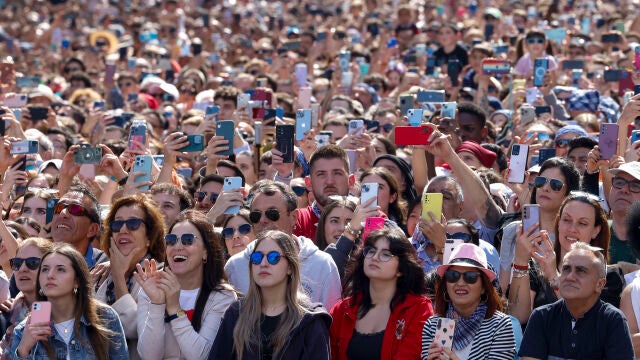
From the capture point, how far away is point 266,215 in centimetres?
805

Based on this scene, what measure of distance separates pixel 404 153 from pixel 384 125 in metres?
1.26

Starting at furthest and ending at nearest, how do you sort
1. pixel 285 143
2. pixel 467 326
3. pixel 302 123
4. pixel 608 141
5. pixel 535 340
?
pixel 302 123, pixel 285 143, pixel 608 141, pixel 467 326, pixel 535 340

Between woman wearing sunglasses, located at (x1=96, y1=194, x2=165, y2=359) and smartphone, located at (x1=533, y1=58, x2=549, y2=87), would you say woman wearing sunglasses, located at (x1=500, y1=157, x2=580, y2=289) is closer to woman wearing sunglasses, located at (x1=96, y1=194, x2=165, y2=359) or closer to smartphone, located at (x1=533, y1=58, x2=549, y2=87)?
woman wearing sunglasses, located at (x1=96, y1=194, x2=165, y2=359)

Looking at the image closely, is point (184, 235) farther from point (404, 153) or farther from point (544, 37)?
point (544, 37)

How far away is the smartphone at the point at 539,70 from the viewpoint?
12312 millimetres

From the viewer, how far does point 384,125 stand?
12.2m

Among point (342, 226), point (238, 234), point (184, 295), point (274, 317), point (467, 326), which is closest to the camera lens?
point (467, 326)

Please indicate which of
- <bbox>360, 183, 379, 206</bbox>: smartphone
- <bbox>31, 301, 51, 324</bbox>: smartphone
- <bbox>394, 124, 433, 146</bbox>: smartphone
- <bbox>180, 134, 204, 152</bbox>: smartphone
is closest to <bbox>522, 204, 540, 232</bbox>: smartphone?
<bbox>360, 183, 379, 206</bbox>: smartphone

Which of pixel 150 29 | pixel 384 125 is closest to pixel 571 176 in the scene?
pixel 384 125

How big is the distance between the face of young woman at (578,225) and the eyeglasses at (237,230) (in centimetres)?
190

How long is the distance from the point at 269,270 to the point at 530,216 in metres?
1.49

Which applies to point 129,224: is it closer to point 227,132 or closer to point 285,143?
point 285,143

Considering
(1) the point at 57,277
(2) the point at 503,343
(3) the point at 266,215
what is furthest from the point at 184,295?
(2) the point at 503,343

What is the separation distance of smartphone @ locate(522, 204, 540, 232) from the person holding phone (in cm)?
224
